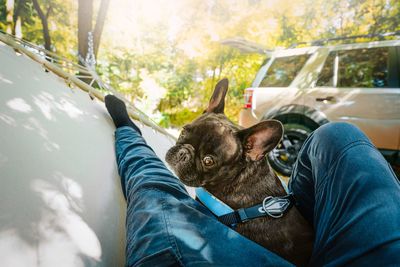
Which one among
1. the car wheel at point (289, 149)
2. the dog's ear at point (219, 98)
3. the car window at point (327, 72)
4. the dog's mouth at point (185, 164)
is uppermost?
the car window at point (327, 72)

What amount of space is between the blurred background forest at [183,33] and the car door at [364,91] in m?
1.23

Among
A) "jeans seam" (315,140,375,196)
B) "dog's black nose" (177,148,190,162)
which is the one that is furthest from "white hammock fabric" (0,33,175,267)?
"jeans seam" (315,140,375,196)

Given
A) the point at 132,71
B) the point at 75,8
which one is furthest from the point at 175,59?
the point at 75,8

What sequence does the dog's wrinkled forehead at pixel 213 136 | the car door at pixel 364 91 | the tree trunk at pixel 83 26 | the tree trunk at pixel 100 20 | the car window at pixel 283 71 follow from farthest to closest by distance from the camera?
the tree trunk at pixel 100 20 < the tree trunk at pixel 83 26 < the car window at pixel 283 71 < the car door at pixel 364 91 < the dog's wrinkled forehead at pixel 213 136

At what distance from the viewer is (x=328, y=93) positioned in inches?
96.3

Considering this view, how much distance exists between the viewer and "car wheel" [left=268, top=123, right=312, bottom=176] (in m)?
2.47

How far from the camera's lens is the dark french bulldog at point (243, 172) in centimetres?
73

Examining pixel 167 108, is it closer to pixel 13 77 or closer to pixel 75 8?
pixel 75 8

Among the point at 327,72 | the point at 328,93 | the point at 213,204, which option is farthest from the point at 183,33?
the point at 213,204

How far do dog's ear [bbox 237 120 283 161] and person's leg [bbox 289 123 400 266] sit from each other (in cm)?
13

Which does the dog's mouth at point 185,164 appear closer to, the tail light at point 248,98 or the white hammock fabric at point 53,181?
the white hammock fabric at point 53,181

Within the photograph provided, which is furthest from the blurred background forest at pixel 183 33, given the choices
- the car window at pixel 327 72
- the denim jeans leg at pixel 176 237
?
the denim jeans leg at pixel 176 237

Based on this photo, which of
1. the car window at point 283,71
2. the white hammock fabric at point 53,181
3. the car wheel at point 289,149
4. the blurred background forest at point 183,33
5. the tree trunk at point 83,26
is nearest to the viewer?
the white hammock fabric at point 53,181

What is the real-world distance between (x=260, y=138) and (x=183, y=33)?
495cm
